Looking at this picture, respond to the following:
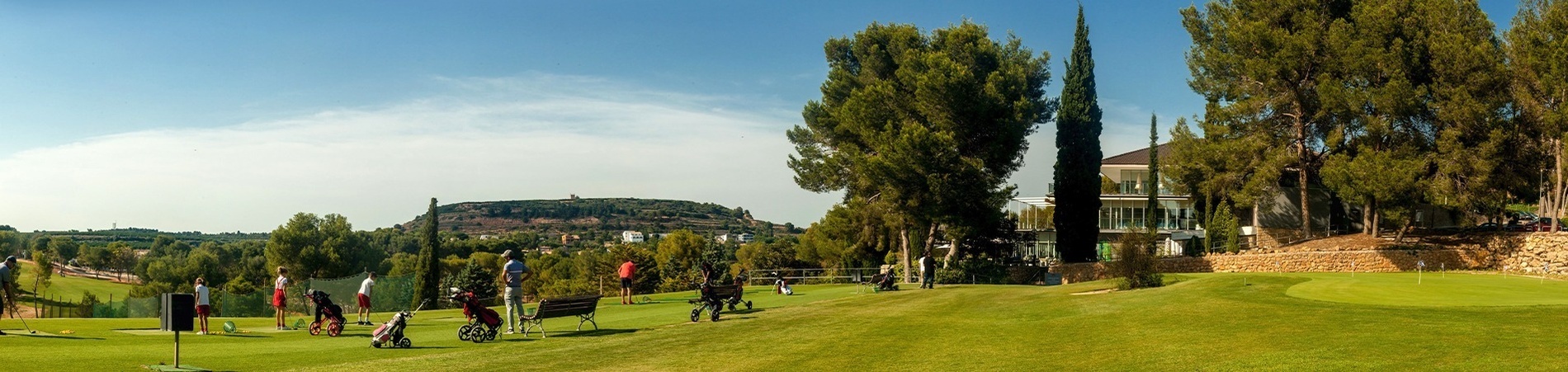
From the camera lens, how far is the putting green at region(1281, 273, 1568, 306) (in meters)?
20.0

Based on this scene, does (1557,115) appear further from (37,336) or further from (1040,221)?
(37,336)

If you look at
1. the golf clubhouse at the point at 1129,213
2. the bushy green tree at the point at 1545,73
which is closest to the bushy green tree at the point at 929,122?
the golf clubhouse at the point at 1129,213

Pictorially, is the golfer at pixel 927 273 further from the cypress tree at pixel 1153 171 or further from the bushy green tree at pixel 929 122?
the cypress tree at pixel 1153 171

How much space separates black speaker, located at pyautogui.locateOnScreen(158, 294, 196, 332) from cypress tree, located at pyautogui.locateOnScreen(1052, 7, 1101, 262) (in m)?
39.8

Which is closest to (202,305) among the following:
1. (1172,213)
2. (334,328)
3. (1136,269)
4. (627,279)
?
(334,328)

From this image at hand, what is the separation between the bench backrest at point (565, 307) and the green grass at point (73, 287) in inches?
3358

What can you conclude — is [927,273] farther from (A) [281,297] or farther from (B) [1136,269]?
(A) [281,297]

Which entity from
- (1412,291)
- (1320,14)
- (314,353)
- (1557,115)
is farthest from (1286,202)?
(314,353)

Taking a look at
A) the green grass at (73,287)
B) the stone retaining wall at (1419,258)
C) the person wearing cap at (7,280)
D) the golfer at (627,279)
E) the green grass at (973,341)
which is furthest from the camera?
the green grass at (73,287)

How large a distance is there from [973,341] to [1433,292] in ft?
40.9

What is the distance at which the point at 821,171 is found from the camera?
4831 centimetres

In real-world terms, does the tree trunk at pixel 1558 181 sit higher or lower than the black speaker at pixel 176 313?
higher

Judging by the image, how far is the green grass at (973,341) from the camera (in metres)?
13.2

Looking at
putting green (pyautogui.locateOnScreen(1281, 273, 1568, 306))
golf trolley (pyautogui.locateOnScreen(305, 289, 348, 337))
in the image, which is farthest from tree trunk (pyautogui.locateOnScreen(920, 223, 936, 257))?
golf trolley (pyautogui.locateOnScreen(305, 289, 348, 337))
